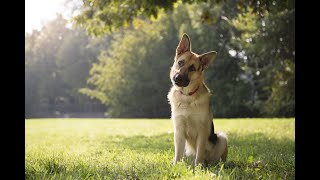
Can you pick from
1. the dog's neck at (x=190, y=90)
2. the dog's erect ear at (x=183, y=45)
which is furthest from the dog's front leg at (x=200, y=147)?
the dog's erect ear at (x=183, y=45)

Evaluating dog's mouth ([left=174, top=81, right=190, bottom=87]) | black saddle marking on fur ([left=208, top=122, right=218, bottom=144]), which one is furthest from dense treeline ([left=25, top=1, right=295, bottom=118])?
dog's mouth ([left=174, top=81, right=190, bottom=87])

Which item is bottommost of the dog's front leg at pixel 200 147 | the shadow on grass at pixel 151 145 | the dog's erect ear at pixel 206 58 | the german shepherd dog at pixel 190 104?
the shadow on grass at pixel 151 145

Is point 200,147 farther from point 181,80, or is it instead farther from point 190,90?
point 181,80

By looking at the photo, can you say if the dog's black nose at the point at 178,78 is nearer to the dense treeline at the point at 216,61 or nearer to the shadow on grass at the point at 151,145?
the shadow on grass at the point at 151,145

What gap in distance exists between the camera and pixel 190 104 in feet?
14.1

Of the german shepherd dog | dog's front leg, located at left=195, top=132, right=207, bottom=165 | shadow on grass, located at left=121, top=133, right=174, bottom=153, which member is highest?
the german shepherd dog

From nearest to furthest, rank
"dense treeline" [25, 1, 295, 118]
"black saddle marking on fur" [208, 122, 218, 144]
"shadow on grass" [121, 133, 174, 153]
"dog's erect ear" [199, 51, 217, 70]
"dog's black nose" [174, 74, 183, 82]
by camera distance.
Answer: "dog's black nose" [174, 74, 183, 82] → "dog's erect ear" [199, 51, 217, 70] → "black saddle marking on fur" [208, 122, 218, 144] → "shadow on grass" [121, 133, 174, 153] → "dense treeline" [25, 1, 295, 118]

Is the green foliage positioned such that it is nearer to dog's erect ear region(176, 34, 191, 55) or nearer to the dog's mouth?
dog's erect ear region(176, 34, 191, 55)

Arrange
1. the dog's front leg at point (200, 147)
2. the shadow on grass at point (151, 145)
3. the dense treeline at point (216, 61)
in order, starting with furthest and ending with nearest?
the dense treeline at point (216, 61), the shadow on grass at point (151, 145), the dog's front leg at point (200, 147)

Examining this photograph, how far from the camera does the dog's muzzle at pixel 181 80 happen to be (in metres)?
3.93

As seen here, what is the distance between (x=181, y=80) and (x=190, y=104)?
0.45 meters

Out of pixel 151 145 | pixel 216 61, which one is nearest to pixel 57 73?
pixel 216 61

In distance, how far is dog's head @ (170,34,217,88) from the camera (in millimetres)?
3963
